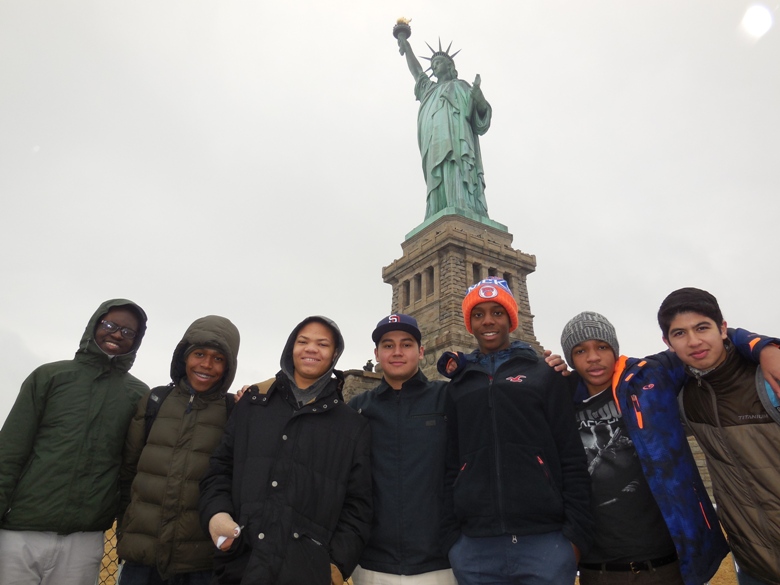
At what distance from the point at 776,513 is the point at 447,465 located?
5.78 ft

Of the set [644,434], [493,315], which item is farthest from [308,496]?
[644,434]

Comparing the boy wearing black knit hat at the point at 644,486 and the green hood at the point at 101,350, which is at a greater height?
the green hood at the point at 101,350

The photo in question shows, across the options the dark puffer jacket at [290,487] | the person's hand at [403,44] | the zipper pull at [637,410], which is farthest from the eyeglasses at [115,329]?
the person's hand at [403,44]

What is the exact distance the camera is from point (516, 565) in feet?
9.36

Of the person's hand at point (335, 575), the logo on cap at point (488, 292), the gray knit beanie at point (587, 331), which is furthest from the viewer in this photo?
the logo on cap at point (488, 292)

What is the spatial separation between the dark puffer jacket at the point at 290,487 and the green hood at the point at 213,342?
0.63m

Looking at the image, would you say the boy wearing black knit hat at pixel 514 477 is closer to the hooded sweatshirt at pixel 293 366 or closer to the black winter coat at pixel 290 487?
the black winter coat at pixel 290 487

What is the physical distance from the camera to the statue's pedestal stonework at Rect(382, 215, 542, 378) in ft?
72.2

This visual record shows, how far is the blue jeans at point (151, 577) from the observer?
3.20 meters

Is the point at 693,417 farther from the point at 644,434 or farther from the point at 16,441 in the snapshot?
the point at 16,441

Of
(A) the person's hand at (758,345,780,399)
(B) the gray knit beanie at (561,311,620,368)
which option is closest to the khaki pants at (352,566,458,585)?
(B) the gray knit beanie at (561,311,620,368)

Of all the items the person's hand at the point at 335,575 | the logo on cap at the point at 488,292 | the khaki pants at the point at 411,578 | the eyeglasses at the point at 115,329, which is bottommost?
the khaki pants at the point at 411,578

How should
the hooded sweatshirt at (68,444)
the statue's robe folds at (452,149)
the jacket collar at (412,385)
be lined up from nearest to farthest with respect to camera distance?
the hooded sweatshirt at (68,444) < the jacket collar at (412,385) < the statue's robe folds at (452,149)

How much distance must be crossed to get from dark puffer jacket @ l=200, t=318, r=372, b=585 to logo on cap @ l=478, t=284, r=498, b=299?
1.24m
